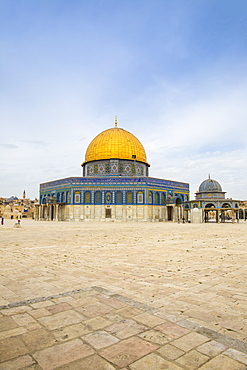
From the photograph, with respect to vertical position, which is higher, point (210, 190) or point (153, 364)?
point (210, 190)

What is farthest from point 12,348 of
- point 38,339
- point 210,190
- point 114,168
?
point 210,190

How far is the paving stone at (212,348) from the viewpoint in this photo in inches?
97.1

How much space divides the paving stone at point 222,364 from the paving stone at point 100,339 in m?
A: 0.86

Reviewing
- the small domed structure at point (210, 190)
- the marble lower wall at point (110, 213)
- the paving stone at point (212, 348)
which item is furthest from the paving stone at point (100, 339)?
the small domed structure at point (210, 190)

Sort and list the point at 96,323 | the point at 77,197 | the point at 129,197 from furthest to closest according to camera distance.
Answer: the point at 129,197 → the point at 77,197 → the point at 96,323

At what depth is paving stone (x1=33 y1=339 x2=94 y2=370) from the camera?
90.6 inches

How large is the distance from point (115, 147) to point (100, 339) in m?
42.7

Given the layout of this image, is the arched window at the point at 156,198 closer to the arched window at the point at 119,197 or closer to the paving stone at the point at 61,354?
the arched window at the point at 119,197

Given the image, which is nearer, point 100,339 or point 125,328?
point 100,339

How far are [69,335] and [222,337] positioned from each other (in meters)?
1.53

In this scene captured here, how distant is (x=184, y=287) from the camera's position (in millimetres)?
4637

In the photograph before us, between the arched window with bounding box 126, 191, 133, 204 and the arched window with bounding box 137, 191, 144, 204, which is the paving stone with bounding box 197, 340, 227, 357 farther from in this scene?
the arched window with bounding box 126, 191, 133, 204

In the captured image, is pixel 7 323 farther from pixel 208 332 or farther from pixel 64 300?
pixel 208 332

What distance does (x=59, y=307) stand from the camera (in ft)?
11.8
